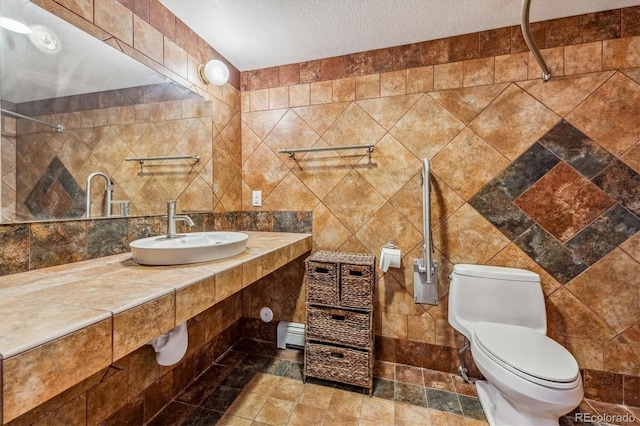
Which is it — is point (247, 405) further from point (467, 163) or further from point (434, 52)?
point (434, 52)

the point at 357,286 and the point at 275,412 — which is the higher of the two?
the point at 357,286

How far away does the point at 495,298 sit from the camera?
1540mm

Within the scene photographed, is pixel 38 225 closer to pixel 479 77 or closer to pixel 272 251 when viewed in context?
pixel 272 251

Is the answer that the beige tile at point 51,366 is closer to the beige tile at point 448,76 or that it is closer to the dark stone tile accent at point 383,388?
the dark stone tile accent at point 383,388

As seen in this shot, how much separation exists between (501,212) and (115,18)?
7.57 feet

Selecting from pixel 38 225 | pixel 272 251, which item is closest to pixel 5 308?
pixel 38 225

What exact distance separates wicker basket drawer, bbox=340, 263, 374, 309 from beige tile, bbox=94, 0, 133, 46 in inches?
64.9

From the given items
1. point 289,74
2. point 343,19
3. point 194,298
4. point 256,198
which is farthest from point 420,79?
point 194,298

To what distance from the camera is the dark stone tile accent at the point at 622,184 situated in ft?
4.87

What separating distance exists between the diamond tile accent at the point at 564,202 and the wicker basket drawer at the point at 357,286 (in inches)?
40.9

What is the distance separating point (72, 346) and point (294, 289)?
1600mm

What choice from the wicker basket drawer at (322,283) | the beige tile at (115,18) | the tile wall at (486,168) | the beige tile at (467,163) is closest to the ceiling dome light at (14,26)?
the beige tile at (115,18)

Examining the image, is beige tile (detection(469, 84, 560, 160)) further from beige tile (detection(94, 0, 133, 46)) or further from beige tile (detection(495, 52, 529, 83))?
beige tile (detection(94, 0, 133, 46))

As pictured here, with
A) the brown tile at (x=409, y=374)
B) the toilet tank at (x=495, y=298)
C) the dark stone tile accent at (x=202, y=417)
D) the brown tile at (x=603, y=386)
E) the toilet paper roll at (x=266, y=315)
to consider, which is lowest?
the dark stone tile accent at (x=202, y=417)
